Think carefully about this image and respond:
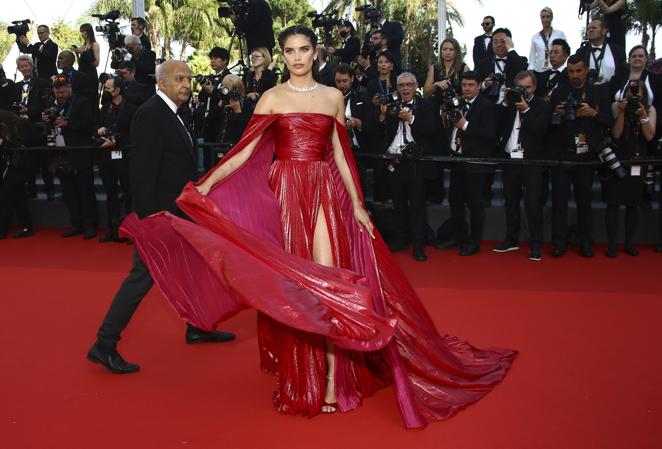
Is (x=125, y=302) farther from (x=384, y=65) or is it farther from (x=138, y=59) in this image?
(x=138, y=59)

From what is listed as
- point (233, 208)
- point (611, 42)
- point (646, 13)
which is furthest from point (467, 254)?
point (646, 13)

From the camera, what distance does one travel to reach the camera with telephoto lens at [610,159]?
22.5ft

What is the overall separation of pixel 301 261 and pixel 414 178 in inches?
159

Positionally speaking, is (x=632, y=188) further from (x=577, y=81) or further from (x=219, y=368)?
(x=219, y=368)

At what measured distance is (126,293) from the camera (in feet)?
13.8

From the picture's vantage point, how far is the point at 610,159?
272 inches

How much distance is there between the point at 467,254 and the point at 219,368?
11.9ft

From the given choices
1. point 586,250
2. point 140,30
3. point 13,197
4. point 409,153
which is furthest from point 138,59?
point 586,250

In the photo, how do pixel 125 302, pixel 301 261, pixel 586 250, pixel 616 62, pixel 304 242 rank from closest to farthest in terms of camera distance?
pixel 301 261 → pixel 304 242 → pixel 125 302 → pixel 586 250 → pixel 616 62

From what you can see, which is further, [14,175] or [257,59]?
[14,175]

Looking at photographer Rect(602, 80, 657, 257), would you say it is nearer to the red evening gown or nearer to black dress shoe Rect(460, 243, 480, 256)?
black dress shoe Rect(460, 243, 480, 256)

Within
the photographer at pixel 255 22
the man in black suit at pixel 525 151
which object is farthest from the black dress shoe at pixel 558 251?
the photographer at pixel 255 22

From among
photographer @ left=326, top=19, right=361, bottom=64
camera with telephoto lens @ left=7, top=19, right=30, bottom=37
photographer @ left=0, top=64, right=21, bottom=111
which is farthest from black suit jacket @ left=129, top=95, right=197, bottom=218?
camera with telephoto lens @ left=7, top=19, right=30, bottom=37

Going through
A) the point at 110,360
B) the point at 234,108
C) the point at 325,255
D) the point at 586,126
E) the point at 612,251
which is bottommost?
the point at 612,251
